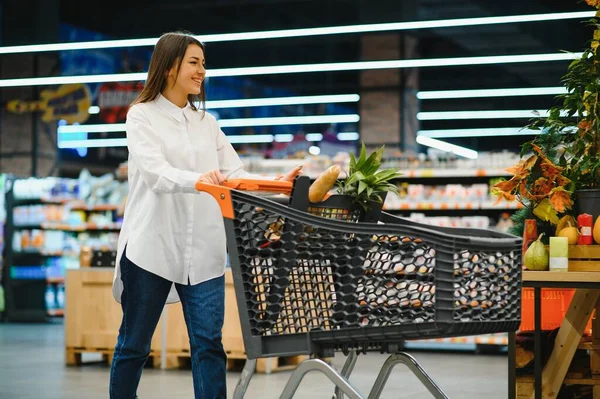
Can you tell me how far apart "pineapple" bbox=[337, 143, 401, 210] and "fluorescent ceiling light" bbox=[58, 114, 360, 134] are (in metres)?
11.0

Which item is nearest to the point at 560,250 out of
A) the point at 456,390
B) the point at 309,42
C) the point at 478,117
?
the point at 456,390

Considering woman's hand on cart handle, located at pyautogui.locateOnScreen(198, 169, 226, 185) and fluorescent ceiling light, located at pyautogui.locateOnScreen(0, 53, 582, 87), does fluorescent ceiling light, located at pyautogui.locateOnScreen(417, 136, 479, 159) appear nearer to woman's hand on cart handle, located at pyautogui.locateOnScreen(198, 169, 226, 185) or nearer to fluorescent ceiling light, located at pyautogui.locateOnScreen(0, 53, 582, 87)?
fluorescent ceiling light, located at pyautogui.locateOnScreen(0, 53, 582, 87)

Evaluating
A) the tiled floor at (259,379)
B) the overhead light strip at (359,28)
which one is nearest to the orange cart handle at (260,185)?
the tiled floor at (259,379)

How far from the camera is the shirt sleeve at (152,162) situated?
8.59ft

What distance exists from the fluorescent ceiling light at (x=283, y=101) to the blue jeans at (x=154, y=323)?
1028 cm

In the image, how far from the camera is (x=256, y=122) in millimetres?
14453

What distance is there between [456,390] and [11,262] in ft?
25.5

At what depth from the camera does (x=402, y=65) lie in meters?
11.4

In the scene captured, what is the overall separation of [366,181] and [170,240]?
68 centimetres

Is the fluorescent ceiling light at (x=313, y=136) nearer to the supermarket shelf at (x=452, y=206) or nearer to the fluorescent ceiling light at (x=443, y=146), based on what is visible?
the fluorescent ceiling light at (x=443, y=146)

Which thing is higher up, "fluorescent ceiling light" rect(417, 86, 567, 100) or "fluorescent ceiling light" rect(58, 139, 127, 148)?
"fluorescent ceiling light" rect(417, 86, 567, 100)

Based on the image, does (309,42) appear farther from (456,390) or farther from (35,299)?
(456,390)

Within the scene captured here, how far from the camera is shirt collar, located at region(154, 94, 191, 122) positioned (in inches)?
116

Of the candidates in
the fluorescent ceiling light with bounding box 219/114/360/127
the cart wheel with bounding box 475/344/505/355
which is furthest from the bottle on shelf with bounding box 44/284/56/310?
the cart wheel with bounding box 475/344/505/355
